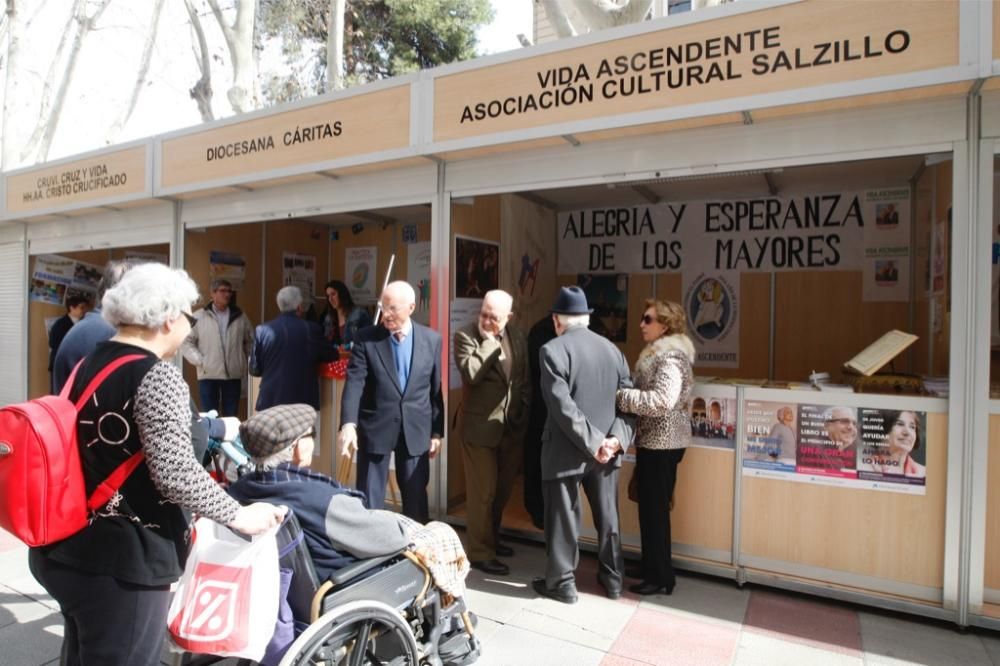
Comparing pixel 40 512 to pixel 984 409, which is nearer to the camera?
pixel 40 512

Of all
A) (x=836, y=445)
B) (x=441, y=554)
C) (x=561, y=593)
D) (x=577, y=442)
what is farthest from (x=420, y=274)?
(x=441, y=554)

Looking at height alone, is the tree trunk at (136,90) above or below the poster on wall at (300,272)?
above

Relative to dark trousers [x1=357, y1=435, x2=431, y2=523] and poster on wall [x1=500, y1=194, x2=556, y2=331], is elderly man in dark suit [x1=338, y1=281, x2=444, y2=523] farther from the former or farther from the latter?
poster on wall [x1=500, y1=194, x2=556, y2=331]

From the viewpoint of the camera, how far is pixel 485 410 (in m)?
3.96

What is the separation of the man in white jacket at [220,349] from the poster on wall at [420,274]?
1.69 meters

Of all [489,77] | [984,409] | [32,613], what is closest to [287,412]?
[32,613]

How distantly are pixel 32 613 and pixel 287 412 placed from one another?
2.36m

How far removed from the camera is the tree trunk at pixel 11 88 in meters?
12.3

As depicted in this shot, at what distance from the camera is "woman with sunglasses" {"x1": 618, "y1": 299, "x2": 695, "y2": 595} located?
3.48m

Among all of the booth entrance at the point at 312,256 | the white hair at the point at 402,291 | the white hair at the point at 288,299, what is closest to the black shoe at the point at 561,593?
the white hair at the point at 402,291

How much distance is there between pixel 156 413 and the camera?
179cm

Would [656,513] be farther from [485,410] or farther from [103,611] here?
[103,611]

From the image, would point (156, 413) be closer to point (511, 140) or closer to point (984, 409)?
point (511, 140)

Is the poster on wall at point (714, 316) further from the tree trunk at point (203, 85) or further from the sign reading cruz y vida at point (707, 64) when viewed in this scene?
the tree trunk at point (203, 85)
